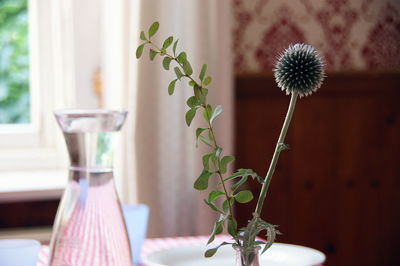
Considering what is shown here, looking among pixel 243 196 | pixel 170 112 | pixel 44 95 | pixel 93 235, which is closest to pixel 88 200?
pixel 93 235

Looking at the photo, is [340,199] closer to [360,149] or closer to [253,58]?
[360,149]

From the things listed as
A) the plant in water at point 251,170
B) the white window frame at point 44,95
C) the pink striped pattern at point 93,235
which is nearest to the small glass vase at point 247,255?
the plant in water at point 251,170

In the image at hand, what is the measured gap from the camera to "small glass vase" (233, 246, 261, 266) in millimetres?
625

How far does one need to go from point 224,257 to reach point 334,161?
1597mm

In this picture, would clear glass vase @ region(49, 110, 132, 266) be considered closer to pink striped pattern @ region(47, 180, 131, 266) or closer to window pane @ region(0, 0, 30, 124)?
pink striped pattern @ region(47, 180, 131, 266)

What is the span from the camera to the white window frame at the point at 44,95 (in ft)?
7.47

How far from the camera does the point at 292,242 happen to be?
2.47 m

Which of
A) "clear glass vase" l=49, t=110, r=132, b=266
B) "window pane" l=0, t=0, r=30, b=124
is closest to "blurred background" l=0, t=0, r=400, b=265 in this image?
"window pane" l=0, t=0, r=30, b=124

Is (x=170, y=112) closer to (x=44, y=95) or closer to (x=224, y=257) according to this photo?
(x=44, y=95)

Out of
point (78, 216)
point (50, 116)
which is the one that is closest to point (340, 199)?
point (50, 116)

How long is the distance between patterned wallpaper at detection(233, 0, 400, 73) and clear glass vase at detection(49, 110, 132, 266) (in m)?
1.67

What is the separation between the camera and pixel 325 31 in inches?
97.0

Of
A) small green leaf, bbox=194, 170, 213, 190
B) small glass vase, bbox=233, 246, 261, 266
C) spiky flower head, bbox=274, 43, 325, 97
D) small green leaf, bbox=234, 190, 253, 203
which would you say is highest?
spiky flower head, bbox=274, 43, 325, 97

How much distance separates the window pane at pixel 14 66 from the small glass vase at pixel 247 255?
6.00 ft
